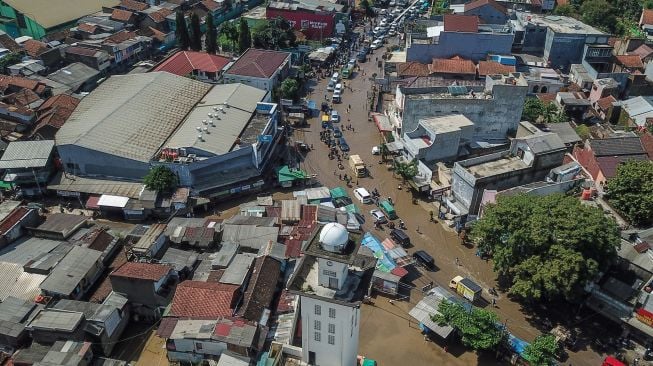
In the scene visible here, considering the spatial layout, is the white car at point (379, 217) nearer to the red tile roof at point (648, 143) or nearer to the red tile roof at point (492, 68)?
the red tile roof at point (648, 143)

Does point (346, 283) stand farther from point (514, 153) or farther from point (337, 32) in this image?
point (337, 32)

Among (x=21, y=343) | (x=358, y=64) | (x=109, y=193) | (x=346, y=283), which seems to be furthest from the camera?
(x=358, y=64)

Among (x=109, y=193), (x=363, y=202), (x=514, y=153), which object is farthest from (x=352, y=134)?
(x=109, y=193)

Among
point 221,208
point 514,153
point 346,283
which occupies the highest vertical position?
point 346,283

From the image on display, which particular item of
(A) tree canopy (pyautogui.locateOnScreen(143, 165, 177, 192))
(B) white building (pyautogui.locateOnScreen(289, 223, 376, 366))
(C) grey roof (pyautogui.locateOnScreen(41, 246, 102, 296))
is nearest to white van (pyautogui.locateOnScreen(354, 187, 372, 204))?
(A) tree canopy (pyautogui.locateOnScreen(143, 165, 177, 192))

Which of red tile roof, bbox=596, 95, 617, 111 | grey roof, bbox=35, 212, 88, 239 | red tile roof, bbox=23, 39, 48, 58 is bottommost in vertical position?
grey roof, bbox=35, 212, 88, 239

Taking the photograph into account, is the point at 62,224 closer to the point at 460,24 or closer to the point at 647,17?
the point at 460,24

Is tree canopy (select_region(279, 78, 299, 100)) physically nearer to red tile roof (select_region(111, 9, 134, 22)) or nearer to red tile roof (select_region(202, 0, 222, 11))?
red tile roof (select_region(111, 9, 134, 22))

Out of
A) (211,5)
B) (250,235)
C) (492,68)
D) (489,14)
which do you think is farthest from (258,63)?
(489,14)
